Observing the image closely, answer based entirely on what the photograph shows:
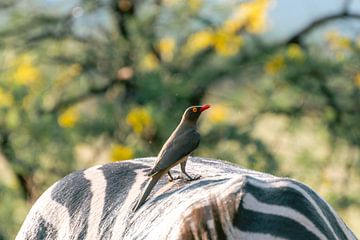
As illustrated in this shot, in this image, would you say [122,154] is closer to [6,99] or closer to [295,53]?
[6,99]

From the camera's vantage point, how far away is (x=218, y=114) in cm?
579

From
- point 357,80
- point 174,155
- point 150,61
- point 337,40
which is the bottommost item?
point 357,80

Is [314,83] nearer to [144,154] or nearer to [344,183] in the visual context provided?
[344,183]

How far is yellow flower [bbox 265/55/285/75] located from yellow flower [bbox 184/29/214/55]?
0.36 metres

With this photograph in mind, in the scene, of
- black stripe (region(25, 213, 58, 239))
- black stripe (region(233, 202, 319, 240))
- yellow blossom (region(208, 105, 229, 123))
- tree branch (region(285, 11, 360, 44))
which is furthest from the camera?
tree branch (region(285, 11, 360, 44))

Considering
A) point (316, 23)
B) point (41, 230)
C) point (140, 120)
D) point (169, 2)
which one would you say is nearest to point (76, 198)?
point (41, 230)

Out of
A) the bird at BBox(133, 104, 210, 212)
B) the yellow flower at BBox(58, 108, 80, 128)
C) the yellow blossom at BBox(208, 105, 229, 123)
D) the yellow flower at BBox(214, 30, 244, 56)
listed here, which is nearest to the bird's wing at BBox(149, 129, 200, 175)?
the bird at BBox(133, 104, 210, 212)

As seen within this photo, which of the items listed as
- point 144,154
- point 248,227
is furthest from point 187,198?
point 144,154

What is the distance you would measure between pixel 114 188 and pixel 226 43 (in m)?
3.42

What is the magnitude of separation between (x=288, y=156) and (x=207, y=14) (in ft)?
3.18

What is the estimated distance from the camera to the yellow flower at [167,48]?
5.97 m

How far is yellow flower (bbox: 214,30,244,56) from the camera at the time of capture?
5.62m

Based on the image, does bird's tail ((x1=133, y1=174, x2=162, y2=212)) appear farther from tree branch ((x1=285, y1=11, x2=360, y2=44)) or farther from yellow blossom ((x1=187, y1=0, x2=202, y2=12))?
tree branch ((x1=285, y1=11, x2=360, y2=44))

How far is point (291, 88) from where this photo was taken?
5.88 metres
